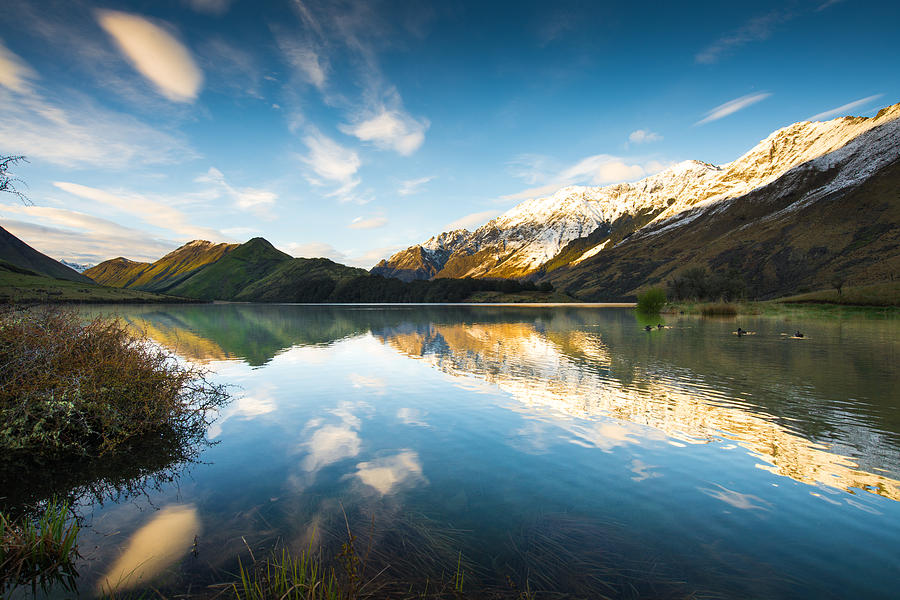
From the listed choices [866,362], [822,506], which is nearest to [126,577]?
[822,506]

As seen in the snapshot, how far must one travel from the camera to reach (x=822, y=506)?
37.3ft

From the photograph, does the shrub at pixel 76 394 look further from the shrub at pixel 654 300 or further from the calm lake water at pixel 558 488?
the shrub at pixel 654 300

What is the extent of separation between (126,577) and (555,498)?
10.6m

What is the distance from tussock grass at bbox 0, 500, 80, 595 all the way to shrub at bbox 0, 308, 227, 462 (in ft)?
20.7

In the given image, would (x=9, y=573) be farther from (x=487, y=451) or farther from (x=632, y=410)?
(x=632, y=410)

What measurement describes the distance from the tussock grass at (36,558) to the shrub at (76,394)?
6.30m

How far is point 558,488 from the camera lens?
505 inches

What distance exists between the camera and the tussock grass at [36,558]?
26.2ft

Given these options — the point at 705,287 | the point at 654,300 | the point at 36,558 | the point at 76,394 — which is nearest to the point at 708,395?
the point at 36,558

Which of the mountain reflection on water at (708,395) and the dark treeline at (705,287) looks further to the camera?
the dark treeline at (705,287)

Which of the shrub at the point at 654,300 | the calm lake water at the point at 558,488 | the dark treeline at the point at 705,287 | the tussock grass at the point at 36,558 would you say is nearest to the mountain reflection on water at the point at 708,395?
the calm lake water at the point at 558,488

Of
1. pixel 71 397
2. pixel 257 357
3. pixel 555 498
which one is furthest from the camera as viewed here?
pixel 257 357

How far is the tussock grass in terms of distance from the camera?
800 cm

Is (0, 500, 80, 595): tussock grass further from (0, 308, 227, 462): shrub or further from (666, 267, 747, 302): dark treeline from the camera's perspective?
(666, 267, 747, 302): dark treeline
